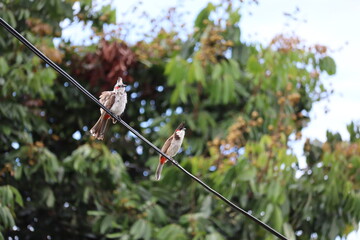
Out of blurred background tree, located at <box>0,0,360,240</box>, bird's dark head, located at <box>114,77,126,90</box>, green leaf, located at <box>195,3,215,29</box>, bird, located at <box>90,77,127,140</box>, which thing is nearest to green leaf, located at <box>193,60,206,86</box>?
blurred background tree, located at <box>0,0,360,240</box>

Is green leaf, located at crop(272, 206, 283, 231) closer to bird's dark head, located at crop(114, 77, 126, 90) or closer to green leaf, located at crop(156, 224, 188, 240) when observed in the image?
green leaf, located at crop(156, 224, 188, 240)

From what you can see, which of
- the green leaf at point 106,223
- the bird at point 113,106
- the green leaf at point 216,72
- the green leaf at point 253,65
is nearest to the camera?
the bird at point 113,106

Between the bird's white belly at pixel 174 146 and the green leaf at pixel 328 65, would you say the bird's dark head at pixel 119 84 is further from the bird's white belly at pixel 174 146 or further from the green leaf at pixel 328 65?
the green leaf at pixel 328 65

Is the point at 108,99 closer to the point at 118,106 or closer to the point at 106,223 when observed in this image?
the point at 118,106

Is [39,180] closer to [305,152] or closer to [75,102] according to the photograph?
[75,102]

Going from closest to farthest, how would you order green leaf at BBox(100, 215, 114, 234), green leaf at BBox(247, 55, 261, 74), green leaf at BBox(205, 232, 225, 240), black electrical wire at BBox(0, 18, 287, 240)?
black electrical wire at BBox(0, 18, 287, 240)
green leaf at BBox(205, 232, 225, 240)
green leaf at BBox(100, 215, 114, 234)
green leaf at BBox(247, 55, 261, 74)

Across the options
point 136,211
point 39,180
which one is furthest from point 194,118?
point 39,180

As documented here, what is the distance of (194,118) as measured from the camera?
9.44 m

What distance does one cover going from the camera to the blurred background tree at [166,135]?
8414mm

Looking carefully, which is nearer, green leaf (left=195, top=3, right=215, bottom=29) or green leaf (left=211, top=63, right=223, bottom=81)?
green leaf (left=211, top=63, right=223, bottom=81)

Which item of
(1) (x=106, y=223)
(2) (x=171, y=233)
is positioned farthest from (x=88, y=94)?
(1) (x=106, y=223)

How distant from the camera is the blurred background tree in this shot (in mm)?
8414

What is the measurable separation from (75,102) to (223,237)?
2467mm

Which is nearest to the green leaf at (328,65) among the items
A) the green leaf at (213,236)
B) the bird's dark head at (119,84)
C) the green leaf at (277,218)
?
the green leaf at (277,218)
